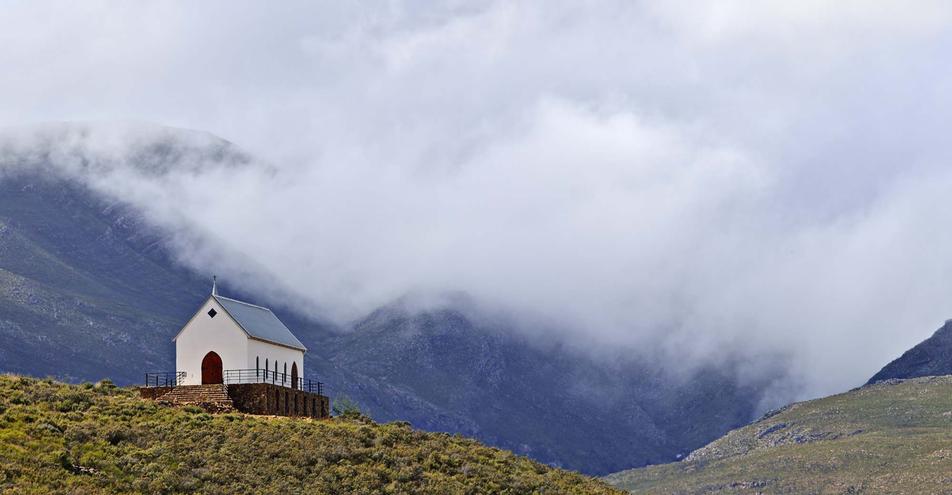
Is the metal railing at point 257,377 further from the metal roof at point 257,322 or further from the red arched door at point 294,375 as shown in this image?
the metal roof at point 257,322

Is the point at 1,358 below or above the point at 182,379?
above

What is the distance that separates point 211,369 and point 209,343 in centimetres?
126

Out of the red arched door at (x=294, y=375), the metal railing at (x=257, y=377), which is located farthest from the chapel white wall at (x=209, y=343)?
the red arched door at (x=294, y=375)

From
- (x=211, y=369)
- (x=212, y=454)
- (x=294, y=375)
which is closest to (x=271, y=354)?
(x=211, y=369)

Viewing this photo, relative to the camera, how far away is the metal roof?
80125 mm

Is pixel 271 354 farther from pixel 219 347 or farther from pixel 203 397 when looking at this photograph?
pixel 203 397

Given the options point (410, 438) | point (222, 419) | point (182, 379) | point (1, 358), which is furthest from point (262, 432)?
point (1, 358)

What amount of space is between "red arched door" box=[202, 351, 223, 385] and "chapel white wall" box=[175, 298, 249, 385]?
0.57ft

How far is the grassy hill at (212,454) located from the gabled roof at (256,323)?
265 inches

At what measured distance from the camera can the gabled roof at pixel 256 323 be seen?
7997 cm

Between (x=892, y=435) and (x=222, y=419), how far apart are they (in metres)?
142

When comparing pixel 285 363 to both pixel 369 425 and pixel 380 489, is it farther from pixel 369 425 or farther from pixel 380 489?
pixel 380 489

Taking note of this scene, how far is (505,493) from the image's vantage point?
6881 centimetres

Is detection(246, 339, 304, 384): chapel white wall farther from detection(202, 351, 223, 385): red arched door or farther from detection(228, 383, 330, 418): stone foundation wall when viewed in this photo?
detection(228, 383, 330, 418): stone foundation wall
